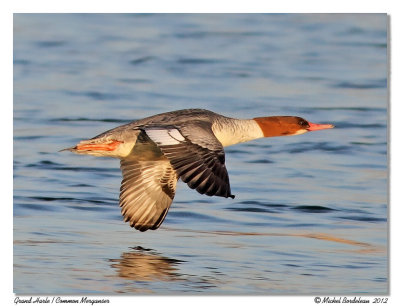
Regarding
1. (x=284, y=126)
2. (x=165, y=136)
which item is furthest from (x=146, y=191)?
(x=284, y=126)

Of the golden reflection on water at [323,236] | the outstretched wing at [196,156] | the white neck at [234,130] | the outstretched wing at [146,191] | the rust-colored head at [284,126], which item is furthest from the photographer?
the rust-colored head at [284,126]

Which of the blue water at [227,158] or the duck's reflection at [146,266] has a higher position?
the blue water at [227,158]

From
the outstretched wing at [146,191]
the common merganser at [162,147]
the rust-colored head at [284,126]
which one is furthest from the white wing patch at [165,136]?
the rust-colored head at [284,126]

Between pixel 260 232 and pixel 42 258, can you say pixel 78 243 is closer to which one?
pixel 42 258

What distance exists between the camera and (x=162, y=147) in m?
7.03

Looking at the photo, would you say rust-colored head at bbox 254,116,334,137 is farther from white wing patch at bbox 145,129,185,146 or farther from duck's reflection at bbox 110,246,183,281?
duck's reflection at bbox 110,246,183,281

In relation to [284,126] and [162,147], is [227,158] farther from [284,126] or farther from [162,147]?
[162,147]

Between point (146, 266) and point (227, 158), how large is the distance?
12.5ft

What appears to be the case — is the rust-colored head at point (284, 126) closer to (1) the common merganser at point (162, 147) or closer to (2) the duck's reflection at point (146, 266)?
(1) the common merganser at point (162, 147)

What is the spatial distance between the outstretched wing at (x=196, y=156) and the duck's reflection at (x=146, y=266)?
90 centimetres

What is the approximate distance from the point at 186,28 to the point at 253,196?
7.88m

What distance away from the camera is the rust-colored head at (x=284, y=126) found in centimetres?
Answer: 867
